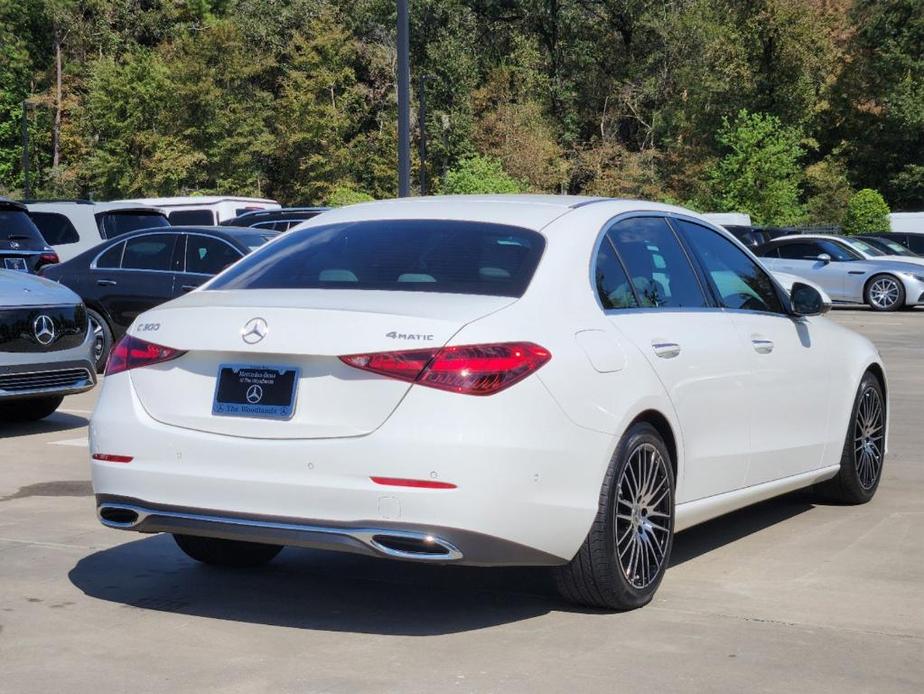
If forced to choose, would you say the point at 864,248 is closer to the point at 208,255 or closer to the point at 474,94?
the point at 208,255

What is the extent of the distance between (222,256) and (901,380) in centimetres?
730

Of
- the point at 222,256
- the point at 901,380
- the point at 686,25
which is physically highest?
the point at 686,25

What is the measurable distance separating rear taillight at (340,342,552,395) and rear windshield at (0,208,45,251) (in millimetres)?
12260

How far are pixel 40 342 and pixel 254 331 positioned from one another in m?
6.11

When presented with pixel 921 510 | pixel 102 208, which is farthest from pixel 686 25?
pixel 921 510

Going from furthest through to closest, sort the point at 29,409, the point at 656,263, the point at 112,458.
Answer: the point at 29,409
the point at 656,263
the point at 112,458

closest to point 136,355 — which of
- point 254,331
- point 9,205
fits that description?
point 254,331

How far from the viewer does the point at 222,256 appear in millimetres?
15680

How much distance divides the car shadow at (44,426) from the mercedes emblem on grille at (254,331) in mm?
6184

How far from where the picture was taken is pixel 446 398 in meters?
4.80

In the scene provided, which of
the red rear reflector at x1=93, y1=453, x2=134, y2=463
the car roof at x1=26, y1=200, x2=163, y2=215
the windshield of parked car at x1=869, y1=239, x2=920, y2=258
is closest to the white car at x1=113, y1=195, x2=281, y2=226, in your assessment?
the car roof at x1=26, y1=200, x2=163, y2=215

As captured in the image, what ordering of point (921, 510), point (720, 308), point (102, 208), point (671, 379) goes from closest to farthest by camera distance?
1. point (671, 379)
2. point (720, 308)
3. point (921, 510)
4. point (102, 208)

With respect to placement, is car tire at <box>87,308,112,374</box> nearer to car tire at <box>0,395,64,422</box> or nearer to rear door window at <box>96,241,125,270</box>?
rear door window at <box>96,241,125,270</box>

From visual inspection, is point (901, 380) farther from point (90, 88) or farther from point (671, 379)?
point (90, 88)
